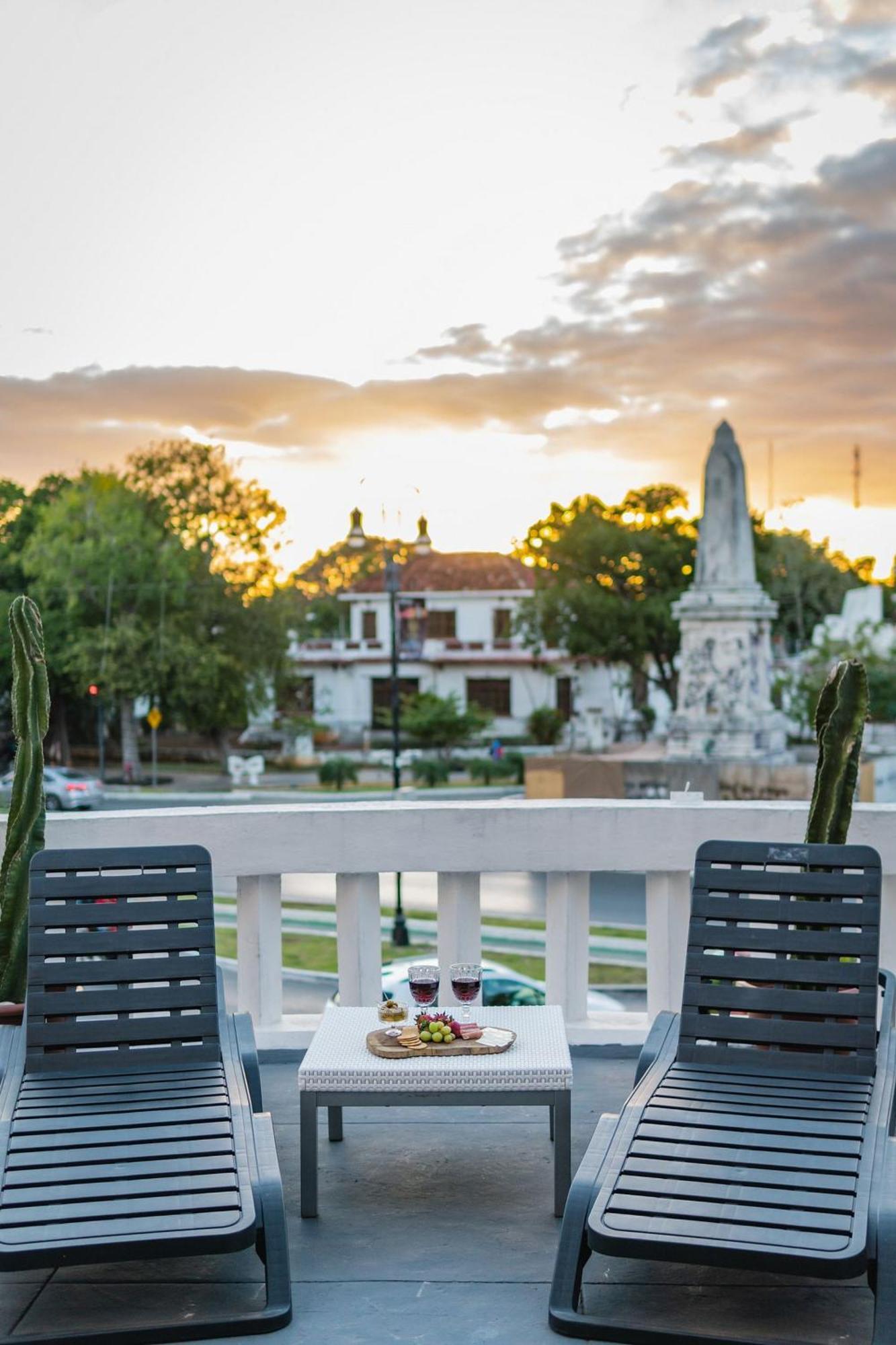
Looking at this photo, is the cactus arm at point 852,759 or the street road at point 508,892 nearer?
the cactus arm at point 852,759

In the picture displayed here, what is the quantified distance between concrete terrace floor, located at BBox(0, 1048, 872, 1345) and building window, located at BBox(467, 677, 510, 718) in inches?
1718

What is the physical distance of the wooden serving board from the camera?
3.52 metres

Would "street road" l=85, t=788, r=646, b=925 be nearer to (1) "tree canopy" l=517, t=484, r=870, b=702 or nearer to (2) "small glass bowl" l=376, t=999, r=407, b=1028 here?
(2) "small glass bowl" l=376, t=999, r=407, b=1028

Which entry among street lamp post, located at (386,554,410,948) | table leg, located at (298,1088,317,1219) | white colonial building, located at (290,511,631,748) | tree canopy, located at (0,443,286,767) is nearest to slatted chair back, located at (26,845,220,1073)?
table leg, located at (298,1088,317,1219)

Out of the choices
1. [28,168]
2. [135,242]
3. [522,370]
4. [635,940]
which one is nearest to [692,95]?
[135,242]

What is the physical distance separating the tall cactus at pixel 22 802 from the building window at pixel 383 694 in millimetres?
41699

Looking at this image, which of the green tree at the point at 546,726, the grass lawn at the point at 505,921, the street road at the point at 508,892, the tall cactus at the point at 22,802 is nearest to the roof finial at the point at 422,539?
the street road at the point at 508,892

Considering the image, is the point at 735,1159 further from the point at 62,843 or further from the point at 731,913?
the point at 62,843

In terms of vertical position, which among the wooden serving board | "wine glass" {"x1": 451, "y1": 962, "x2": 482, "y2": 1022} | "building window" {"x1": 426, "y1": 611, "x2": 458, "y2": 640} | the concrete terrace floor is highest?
"building window" {"x1": 426, "y1": 611, "x2": 458, "y2": 640}

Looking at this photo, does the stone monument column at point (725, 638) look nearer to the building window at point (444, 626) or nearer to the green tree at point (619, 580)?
the green tree at point (619, 580)

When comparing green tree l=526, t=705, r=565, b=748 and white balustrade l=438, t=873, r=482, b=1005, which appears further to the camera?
green tree l=526, t=705, r=565, b=748

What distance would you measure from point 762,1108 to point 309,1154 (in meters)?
1.14

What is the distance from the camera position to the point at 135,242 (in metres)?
16.4

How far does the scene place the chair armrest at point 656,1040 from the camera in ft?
11.5
